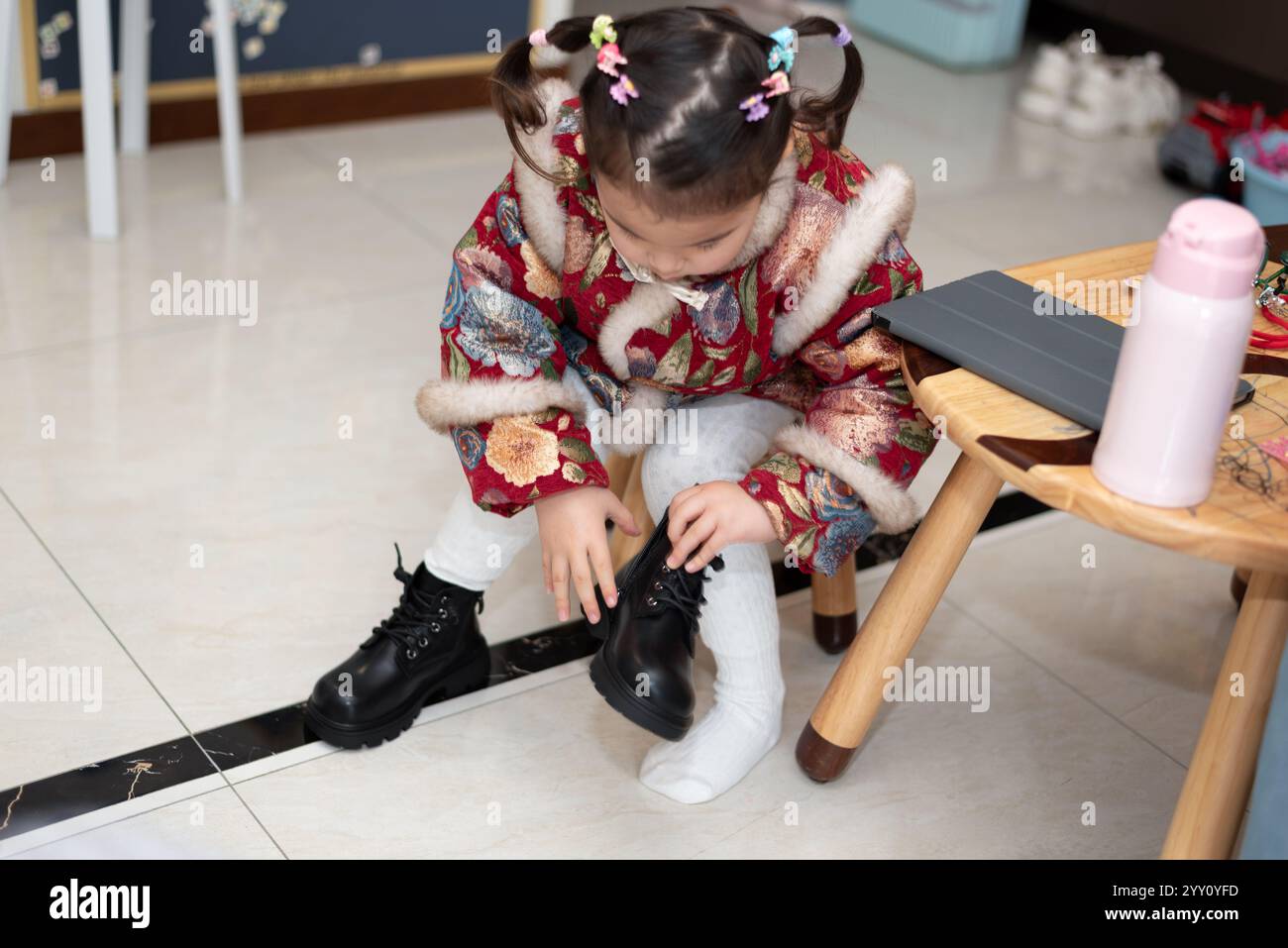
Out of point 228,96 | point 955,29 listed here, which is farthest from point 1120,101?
point 228,96

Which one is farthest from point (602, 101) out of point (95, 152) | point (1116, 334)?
point (95, 152)

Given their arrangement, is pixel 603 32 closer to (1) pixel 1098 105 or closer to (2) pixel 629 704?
(2) pixel 629 704

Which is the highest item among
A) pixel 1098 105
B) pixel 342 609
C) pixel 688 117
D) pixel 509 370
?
pixel 688 117

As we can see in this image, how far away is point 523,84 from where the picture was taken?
1.02 meters

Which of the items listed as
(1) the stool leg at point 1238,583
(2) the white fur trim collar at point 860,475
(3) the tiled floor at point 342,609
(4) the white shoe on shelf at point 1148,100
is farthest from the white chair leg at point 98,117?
(4) the white shoe on shelf at point 1148,100

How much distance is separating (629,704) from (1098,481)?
390 millimetres

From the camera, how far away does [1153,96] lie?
2596 mm

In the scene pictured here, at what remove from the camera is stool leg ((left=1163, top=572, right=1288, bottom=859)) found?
93 cm

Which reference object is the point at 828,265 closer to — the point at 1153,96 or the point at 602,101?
the point at 602,101

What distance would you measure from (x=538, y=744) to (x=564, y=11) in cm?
159

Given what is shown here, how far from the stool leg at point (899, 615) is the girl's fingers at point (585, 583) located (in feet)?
0.68

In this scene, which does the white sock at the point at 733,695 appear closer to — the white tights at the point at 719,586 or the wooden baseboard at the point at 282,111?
the white tights at the point at 719,586

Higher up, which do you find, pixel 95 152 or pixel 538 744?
pixel 95 152

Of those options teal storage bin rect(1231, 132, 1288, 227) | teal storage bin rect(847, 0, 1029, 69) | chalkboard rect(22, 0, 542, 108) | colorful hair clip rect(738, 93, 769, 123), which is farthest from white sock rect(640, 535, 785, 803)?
teal storage bin rect(847, 0, 1029, 69)
